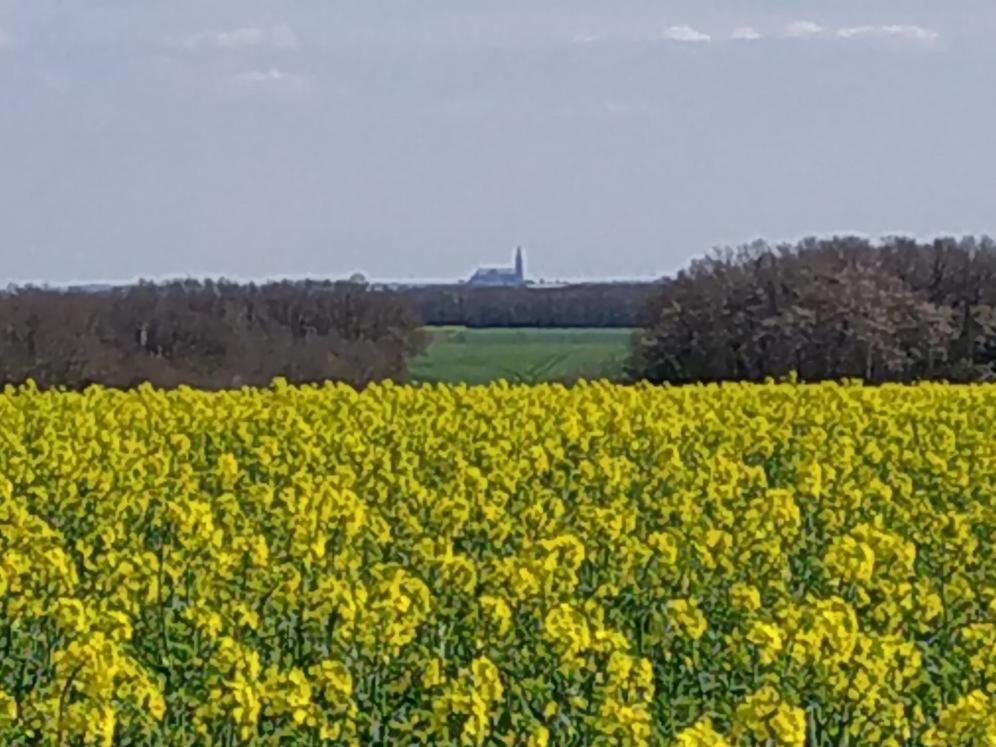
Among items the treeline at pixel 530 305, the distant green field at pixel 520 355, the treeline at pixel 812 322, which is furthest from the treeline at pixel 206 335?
the treeline at pixel 530 305

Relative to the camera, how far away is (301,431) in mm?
14242

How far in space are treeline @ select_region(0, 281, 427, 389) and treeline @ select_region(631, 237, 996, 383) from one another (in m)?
4.71

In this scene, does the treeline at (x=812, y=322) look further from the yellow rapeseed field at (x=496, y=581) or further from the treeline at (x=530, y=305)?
the treeline at (x=530, y=305)

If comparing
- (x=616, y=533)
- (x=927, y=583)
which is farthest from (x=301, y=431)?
(x=927, y=583)

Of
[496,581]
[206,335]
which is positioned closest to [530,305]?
[206,335]

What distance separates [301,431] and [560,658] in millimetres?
7466

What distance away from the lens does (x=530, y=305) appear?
61469mm

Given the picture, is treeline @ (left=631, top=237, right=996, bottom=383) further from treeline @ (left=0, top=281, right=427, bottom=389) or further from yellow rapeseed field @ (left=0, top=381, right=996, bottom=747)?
yellow rapeseed field @ (left=0, top=381, right=996, bottom=747)

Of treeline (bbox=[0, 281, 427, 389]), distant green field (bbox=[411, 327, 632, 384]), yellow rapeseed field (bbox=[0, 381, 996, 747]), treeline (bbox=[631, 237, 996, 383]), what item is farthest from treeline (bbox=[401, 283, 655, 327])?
yellow rapeseed field (bbox=[0, 381, 996, 747])

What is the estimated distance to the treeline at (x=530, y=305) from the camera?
189 ft

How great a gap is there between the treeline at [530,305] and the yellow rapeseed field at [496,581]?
4179 centimetres

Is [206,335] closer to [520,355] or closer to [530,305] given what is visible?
[520,355]

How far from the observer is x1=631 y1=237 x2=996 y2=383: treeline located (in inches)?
1224

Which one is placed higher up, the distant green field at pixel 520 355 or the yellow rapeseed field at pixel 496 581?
the yellow rapeseed field at pixel 496 581
